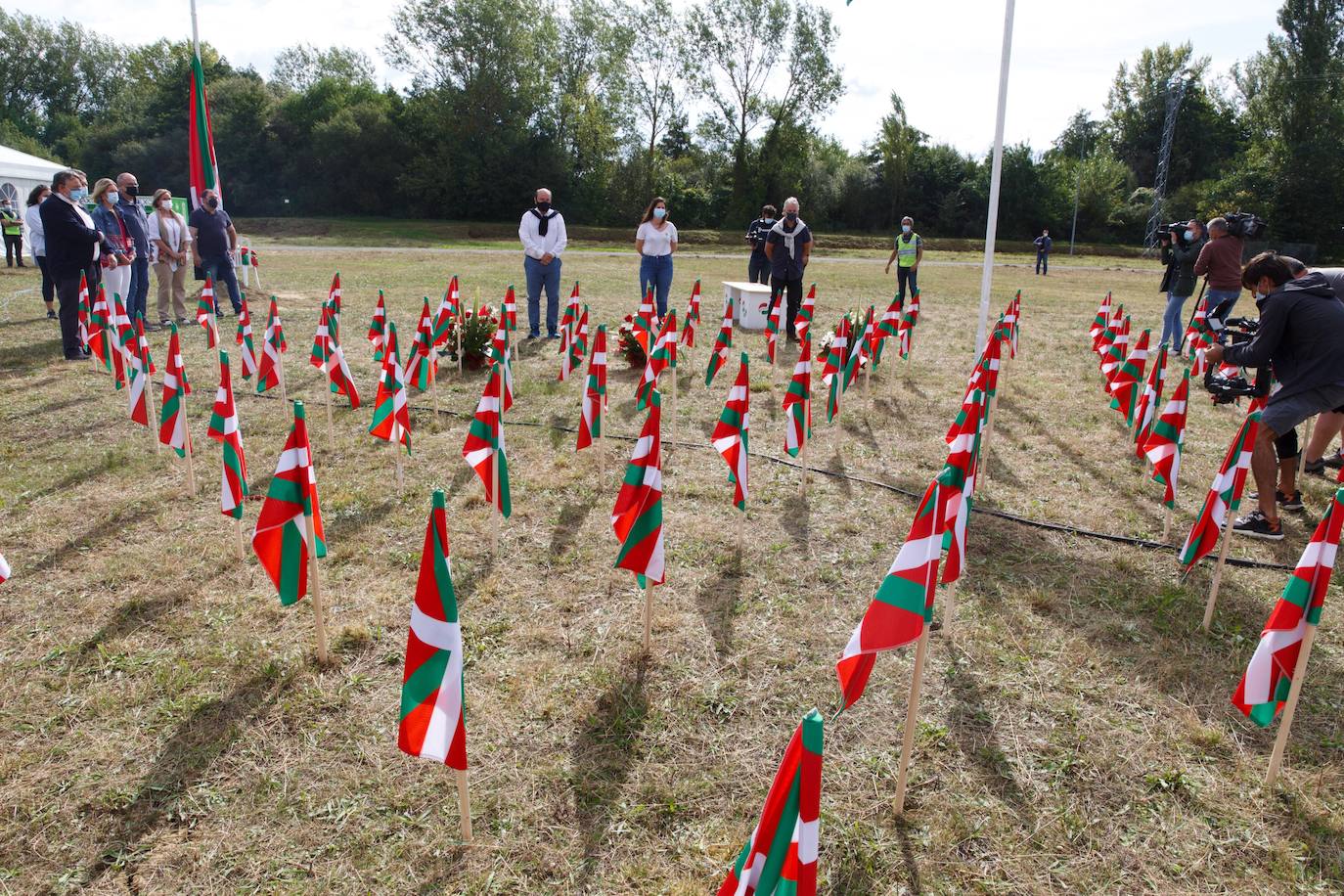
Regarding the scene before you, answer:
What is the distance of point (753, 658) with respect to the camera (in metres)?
3.85

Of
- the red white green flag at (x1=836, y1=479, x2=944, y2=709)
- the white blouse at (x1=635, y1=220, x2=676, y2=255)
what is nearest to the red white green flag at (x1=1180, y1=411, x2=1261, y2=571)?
the red white green flag at (x1=836, y1=479, x2=944, y2=709)

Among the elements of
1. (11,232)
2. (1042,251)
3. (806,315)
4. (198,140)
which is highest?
(198,140)

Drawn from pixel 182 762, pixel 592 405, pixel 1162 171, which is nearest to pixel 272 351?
pixel 592 405

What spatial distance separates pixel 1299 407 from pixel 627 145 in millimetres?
46811

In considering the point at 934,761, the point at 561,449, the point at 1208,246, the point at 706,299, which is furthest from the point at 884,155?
the point at 934,761

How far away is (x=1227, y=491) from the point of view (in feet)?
12.9

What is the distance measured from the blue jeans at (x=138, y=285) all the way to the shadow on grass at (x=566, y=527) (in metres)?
8.48

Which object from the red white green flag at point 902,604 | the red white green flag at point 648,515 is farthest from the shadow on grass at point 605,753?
the red white green flag at point 902,604

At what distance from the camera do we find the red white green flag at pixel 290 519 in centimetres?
342

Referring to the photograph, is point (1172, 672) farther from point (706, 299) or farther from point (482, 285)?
point (482, 285)

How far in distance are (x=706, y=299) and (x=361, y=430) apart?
429 inches

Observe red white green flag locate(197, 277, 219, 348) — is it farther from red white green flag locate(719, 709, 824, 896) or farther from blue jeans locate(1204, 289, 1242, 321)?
blue jeans locate(1204, 289, 1242, 321)

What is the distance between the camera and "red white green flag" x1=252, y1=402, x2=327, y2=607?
3422 mm

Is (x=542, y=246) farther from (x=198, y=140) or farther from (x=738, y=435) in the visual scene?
(x=198, y=140)
